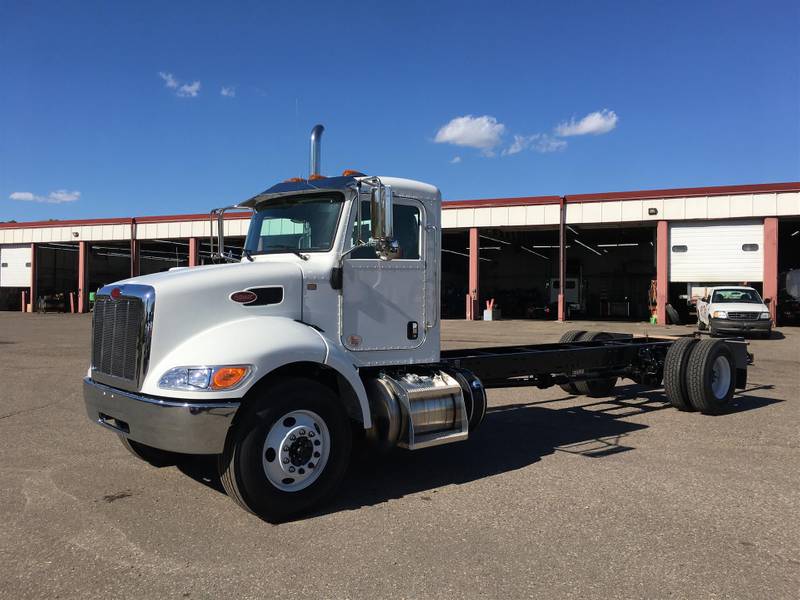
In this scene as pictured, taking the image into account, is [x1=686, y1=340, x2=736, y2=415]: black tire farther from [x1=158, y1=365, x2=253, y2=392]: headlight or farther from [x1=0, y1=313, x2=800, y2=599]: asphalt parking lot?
[x1=158, y1=365, x2=253, y2=392]: headlight

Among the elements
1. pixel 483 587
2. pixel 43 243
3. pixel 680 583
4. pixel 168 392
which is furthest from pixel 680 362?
pixel 43 243

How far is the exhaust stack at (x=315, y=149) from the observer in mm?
5723

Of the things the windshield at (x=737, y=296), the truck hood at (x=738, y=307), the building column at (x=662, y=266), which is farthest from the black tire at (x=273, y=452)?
the building column at (x=662, y=266)

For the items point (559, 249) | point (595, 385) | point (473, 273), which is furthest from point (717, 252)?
point (595, 385)

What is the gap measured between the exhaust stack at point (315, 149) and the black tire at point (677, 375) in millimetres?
5893

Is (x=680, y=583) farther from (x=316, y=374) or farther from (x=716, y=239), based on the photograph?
(x=716, y=239)

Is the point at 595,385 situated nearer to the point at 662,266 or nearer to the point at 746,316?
the point at 746,316

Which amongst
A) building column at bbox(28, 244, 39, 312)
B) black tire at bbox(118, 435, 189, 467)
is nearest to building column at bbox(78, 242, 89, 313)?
building column at bbox(28, 244, 39, 312)

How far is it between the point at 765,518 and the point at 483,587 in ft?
8.15

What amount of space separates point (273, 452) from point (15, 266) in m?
46.2

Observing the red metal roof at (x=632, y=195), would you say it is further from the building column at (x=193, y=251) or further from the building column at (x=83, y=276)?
the building column at (x=83, y=276)

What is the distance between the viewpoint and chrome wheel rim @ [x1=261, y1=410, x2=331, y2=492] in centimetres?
441

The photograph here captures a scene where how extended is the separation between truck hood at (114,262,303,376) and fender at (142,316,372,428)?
6 centimetres

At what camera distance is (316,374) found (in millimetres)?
4891
